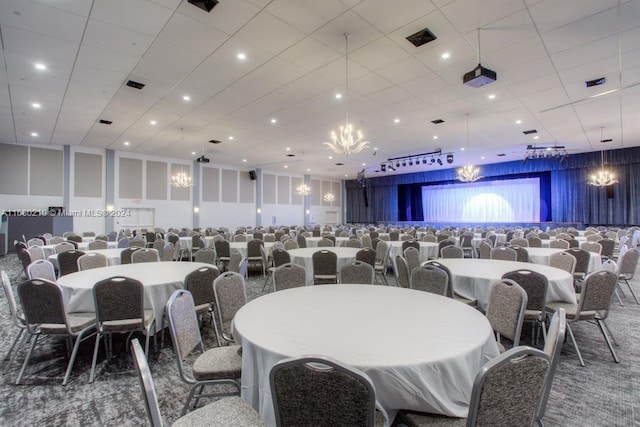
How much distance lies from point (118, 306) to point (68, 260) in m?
3.40

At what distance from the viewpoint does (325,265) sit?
5871 mm

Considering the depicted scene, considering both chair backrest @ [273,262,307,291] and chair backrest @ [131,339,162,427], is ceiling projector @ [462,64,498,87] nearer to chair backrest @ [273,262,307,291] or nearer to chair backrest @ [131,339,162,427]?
chair backrest @ [273,262,307,291]

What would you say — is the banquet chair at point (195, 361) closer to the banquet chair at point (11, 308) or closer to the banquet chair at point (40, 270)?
the banquet chair at point (11, 308)

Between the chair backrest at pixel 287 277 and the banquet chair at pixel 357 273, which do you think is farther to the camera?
the banquet chair at pixel 357 273

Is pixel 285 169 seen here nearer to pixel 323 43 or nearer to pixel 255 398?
pixel 323 43

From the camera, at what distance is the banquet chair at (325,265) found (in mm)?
5852

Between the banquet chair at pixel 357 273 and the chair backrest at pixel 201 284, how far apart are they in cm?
169

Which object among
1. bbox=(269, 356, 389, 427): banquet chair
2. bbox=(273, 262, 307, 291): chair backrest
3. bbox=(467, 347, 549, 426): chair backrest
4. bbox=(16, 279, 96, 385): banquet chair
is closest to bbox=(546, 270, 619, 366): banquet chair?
bbox=(467, 347, 549, 426): chair backrest

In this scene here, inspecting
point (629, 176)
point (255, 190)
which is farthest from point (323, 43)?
point (629, 176)

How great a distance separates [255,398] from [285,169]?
779 inches

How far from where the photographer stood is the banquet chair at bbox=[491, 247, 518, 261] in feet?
19.1

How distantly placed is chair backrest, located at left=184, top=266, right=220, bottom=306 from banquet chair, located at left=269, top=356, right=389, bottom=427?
2598mm

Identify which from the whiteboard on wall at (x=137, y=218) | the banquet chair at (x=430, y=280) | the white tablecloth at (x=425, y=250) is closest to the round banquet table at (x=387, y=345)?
the banquet chair at (x=430, y=280)

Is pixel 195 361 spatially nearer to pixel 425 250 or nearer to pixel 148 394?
pixel 148 394
